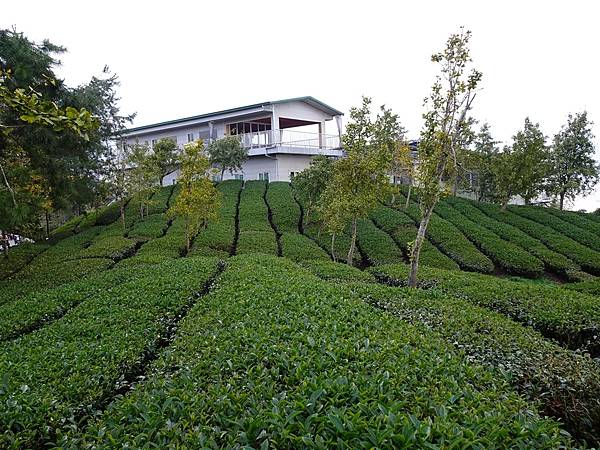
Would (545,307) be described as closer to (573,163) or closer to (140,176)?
(140,176)

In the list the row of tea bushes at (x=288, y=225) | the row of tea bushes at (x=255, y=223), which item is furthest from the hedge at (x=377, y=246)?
the row of tea bushes at (x=255, y=223)

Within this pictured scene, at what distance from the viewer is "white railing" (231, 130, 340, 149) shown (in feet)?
91.8

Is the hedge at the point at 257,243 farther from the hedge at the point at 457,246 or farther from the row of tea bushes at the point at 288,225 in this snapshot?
the hedge at the point at 457,246

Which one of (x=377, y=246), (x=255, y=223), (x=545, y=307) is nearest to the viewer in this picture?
(x=545, y=307)

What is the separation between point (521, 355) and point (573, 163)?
27.4 m

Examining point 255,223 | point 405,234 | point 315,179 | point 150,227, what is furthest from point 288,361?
point 150,227

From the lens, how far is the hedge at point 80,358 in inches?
137

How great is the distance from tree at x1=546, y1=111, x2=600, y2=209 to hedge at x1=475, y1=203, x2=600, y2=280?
6.99 meters

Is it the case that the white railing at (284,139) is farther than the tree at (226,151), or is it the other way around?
the white railing at (284,139)

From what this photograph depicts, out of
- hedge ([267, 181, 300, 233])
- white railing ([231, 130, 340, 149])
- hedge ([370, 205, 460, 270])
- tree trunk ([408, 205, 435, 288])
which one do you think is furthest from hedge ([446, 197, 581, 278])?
white railing ([231, 130, 340, 149])

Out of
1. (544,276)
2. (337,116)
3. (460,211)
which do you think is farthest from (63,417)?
(337,116)

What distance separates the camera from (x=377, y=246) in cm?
1616

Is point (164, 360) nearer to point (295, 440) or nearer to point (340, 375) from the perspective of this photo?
point (340, 375)

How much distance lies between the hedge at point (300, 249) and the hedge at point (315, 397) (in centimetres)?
951
